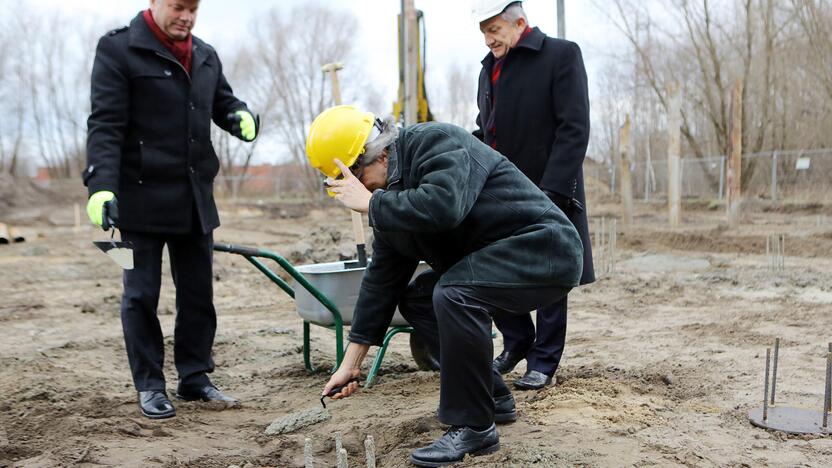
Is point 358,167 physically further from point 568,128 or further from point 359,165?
point 568,128

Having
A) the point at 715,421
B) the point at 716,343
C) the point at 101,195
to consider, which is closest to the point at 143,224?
the point at 101,195

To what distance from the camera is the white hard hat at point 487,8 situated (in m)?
3.26

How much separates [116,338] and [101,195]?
9.32ft

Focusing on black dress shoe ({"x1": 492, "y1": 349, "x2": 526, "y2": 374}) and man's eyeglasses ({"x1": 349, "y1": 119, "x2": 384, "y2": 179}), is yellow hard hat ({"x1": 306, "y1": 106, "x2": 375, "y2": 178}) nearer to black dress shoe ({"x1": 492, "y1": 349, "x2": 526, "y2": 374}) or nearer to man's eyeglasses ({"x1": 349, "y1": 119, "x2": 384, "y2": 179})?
man's eyeglasses ({"x1": 349, "y1": 119, "x2": 384, "y2": 179})

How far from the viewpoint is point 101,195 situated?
309 centimetres

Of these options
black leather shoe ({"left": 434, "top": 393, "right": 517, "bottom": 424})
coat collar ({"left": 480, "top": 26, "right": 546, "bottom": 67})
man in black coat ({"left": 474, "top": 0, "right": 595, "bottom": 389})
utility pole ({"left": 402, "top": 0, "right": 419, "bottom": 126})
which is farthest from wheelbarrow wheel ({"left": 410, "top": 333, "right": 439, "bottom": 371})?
utility pole ({"left": 402, "top": 0, "right": 419, "bottom": 126})

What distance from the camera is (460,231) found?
2576 mm

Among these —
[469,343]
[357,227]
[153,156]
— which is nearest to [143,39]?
[153,156]

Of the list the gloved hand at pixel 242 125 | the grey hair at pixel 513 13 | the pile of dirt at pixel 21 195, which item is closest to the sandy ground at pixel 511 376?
the gloved hand at pixel 242 125

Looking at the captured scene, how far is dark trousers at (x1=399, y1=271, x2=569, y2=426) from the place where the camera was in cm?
245

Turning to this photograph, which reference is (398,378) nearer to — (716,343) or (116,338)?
(716,343)

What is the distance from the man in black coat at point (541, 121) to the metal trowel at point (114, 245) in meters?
1.65

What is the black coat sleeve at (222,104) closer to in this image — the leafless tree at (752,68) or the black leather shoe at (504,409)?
the black leather shoe at (504,409)

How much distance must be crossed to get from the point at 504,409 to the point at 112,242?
66.8 inches
